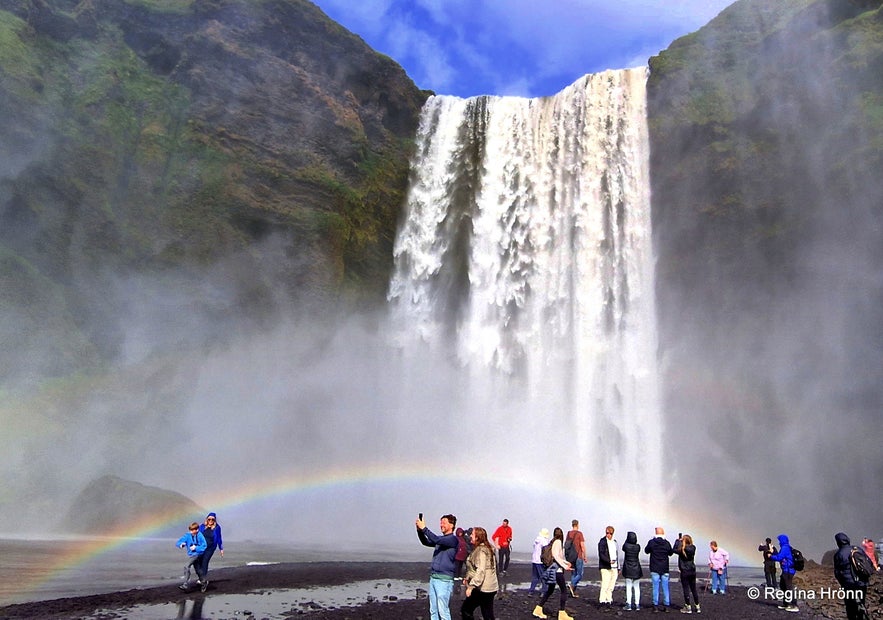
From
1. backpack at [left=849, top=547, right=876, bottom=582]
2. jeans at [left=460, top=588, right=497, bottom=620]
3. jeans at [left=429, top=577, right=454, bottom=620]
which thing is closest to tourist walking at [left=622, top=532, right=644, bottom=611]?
backpack at [left=849, top=547, right=876, bottom=582]

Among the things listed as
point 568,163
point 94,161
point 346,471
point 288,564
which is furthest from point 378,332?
point 288,564

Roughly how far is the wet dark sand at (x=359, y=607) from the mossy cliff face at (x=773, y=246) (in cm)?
1999

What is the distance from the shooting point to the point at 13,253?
37.6 m

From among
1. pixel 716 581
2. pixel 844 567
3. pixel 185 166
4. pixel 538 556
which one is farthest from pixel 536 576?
pixel 185 166

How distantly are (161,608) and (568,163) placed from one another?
39708 millimetres

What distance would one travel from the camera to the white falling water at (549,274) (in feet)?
133

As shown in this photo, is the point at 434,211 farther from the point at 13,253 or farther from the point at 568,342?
the point at 13,253

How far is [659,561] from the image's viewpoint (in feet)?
45.4

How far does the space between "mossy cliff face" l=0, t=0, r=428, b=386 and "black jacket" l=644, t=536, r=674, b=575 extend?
34.4 metres

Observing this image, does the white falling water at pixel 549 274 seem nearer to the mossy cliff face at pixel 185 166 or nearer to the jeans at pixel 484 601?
the mossy cliff face at pixel 185 166

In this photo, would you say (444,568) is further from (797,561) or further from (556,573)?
(797,561)

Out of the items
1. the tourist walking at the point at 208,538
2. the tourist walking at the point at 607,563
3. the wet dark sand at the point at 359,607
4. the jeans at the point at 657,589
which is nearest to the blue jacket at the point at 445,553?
the wet dark sand at the point at 359,607

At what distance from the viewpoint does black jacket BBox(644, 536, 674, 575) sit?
1355 centimetres

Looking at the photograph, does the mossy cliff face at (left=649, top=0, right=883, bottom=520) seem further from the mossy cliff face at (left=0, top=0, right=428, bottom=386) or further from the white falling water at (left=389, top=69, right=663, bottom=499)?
the mossy cliff face at (left=0, top=0, right=428, bottom=386)
